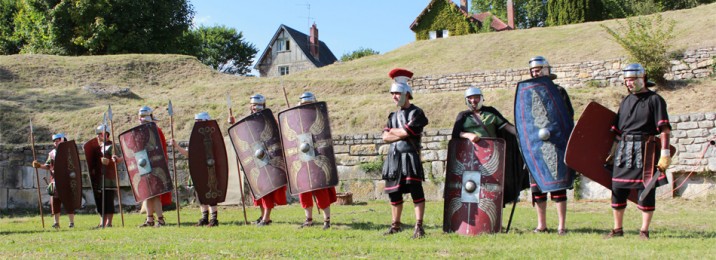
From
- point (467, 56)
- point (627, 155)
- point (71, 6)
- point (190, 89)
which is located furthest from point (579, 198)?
point (71, 6)

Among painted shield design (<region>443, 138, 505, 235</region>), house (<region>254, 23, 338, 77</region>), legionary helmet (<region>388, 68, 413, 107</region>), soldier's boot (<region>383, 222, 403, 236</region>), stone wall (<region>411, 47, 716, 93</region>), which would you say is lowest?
soldier's boot (<region>383, 222, 403, 236</region>)

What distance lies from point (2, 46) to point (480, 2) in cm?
3399

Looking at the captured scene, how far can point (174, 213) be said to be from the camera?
457 inches

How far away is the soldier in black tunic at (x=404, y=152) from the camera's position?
6.69 m

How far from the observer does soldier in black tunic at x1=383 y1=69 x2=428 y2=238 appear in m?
6.69

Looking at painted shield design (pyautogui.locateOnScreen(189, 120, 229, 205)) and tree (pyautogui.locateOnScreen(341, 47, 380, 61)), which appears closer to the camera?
painted shield design (pyautogui.locateOnScreen(189, 120, 229, 205))

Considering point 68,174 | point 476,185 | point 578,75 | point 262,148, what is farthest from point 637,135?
point 578,75

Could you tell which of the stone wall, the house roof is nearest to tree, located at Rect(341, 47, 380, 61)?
the house roof

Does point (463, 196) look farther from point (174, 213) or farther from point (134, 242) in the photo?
point (174, 213)

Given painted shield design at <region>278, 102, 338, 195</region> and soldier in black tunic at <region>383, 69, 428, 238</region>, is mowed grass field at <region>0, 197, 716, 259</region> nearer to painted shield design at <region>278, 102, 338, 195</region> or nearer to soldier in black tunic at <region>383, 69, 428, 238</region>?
soldier in black tunic at <region>383, 69, 428, 238</region>

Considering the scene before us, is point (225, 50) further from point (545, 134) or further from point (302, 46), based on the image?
point (545, 134)

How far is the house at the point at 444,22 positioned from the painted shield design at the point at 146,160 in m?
35.4

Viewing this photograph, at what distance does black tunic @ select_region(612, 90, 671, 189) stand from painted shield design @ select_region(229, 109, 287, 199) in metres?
3.66

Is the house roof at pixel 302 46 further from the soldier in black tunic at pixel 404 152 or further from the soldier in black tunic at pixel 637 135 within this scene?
the soldier in black tunic at pixel 637 135
